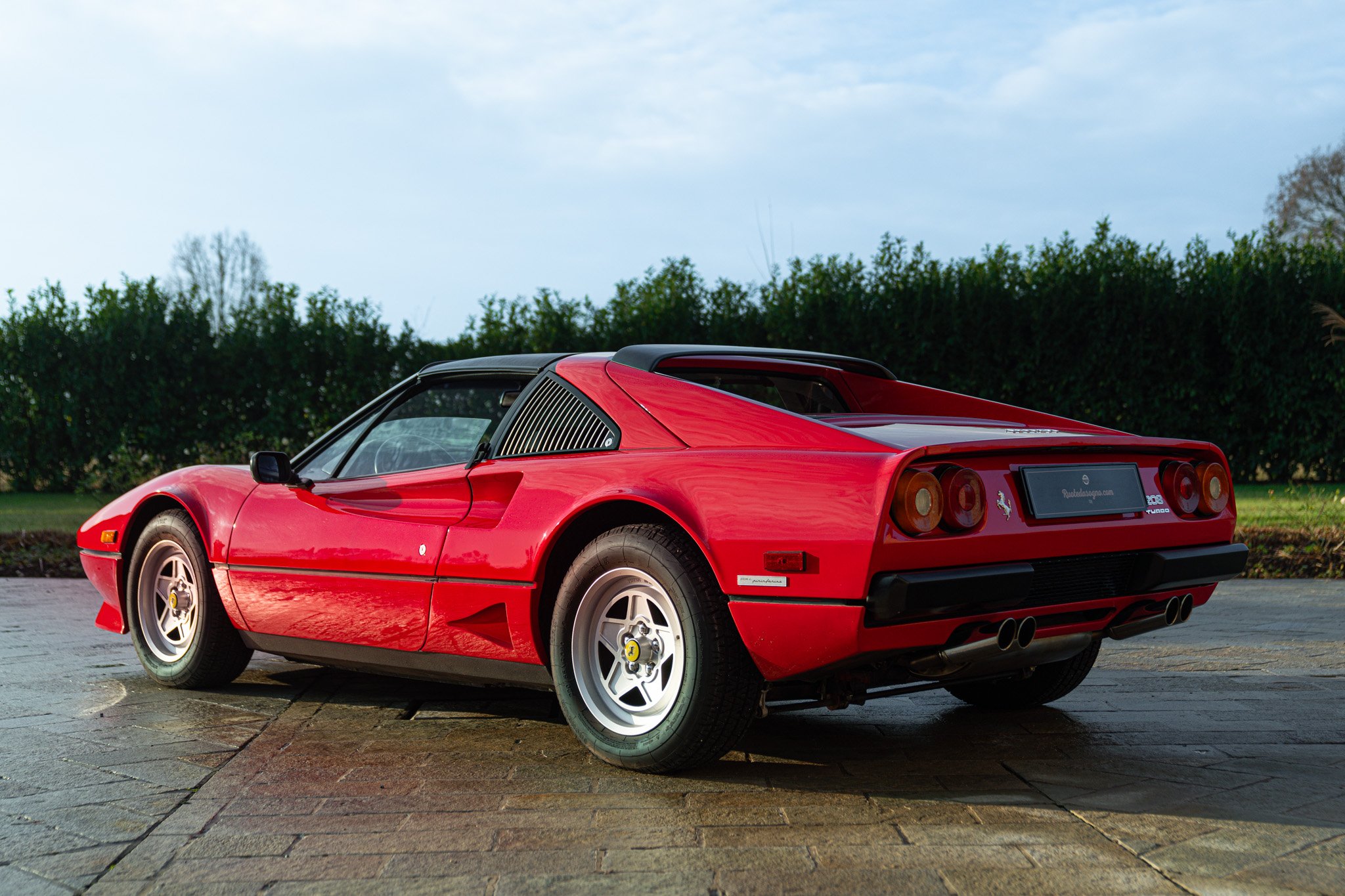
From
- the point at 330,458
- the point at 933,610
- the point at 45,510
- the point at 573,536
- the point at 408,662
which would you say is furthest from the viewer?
the point at 45,510

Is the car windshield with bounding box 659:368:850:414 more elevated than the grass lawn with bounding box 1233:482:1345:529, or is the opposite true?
the car windshield with bounding box 659:368:850:414

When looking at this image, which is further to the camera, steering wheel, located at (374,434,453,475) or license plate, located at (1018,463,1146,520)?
steering wheel, located at (374,434,453,475)

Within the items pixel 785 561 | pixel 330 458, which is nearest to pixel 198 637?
pixel 330 458

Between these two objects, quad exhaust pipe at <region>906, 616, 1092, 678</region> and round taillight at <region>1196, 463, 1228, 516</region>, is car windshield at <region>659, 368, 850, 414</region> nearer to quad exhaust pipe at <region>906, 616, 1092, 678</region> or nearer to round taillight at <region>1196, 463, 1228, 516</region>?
quad exhaust pipe at <region>906, 616, 1092, 678</region>

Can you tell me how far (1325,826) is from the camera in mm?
2965

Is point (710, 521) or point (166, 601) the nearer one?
point (710, 521)

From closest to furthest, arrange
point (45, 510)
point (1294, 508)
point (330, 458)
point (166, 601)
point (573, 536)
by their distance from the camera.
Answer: point (573, 536)
point (330, 458)
point (166, 601)
point (1294, 508)
point (45, 510)

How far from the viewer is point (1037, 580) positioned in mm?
3424

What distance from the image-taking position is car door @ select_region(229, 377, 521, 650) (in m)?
4.16

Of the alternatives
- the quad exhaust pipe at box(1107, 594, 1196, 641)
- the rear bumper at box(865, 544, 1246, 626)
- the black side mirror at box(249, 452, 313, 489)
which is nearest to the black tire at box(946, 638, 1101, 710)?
the quad exhaust pipe at box(1107, 594, 1196, 641)

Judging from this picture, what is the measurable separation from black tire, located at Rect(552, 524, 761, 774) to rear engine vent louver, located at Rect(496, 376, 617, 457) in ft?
1.23

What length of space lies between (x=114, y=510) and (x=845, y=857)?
3898mm

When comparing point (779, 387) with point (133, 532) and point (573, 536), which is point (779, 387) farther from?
point (133, 532)

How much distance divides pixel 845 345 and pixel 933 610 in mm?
12307
